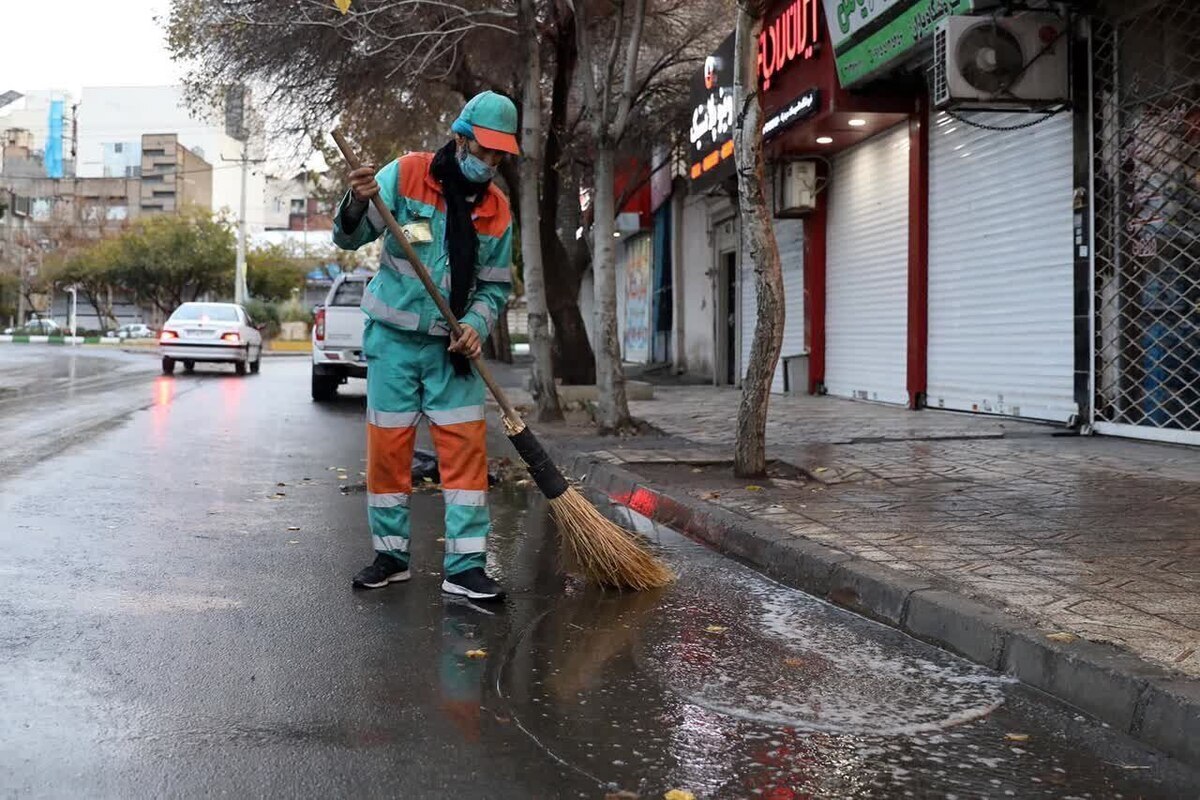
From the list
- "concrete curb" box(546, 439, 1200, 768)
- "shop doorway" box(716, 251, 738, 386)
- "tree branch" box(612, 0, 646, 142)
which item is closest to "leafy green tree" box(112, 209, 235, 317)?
"shop doorway" box(716, 251, 738, 386)

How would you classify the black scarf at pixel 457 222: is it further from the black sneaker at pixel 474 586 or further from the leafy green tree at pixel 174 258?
the leafy green tree at pixel 174 258

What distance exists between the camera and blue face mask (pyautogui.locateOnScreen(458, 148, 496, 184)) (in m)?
5.12

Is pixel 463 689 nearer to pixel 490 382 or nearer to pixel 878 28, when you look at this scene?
pixel 490 382

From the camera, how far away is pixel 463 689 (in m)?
3.88

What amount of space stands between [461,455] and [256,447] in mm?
6600

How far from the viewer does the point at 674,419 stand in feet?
45.9

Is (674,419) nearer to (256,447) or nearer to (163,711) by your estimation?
(256,447)

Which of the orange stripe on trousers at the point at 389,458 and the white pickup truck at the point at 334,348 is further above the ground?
the white pickup truck at the point at 334,348

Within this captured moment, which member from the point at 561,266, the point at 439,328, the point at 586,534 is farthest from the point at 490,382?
the point at 561,266

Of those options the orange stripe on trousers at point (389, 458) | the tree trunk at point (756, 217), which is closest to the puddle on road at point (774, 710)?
the orange stripe on trousers at point (389, 458)

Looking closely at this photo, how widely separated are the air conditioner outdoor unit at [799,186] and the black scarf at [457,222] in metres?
12.3

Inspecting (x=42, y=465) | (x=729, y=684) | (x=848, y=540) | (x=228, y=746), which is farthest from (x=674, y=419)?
(x=228, y=746)

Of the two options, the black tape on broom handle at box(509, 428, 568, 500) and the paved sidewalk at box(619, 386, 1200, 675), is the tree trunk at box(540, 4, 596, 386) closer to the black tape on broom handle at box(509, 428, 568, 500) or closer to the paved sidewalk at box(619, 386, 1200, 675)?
the paved sidewalk at box(619, 386, 1200, 675)

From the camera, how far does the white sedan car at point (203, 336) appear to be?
24438 millimetres
